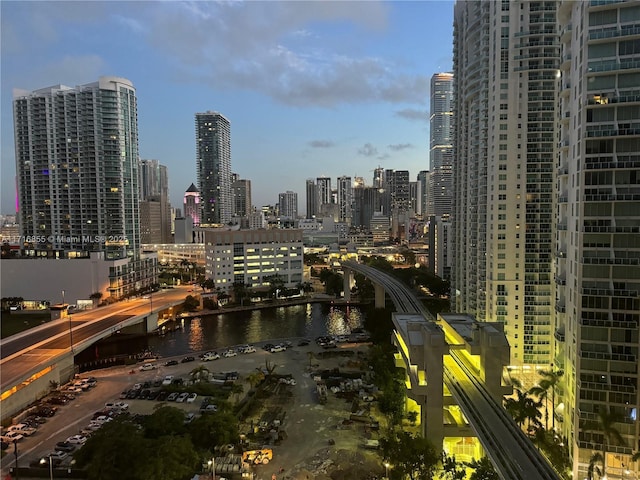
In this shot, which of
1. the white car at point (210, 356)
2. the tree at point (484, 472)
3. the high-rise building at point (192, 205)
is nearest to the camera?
the tree at point (484, 472)

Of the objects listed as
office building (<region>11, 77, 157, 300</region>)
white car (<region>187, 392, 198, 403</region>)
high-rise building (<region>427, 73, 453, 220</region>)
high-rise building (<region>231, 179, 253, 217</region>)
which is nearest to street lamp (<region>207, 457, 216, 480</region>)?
white car (<region>187, 392, 198, 403</region>)

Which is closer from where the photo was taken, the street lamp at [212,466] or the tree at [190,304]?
the street lamp at [212,466]

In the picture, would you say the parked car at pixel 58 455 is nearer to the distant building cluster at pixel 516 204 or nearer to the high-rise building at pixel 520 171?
the distant building cluster at pixel 516 204

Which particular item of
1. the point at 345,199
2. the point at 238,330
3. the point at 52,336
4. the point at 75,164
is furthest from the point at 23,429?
the point at 345,199

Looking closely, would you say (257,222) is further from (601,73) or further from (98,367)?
(601,73)

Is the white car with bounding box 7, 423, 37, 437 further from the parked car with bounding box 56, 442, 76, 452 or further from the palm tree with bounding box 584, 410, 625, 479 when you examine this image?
the palm tree with bounding box 584, 410, 625, 479

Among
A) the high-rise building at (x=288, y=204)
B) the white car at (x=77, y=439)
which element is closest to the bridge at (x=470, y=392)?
the white car at (x=77, y=439)

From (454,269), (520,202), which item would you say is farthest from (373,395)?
(454,269)
